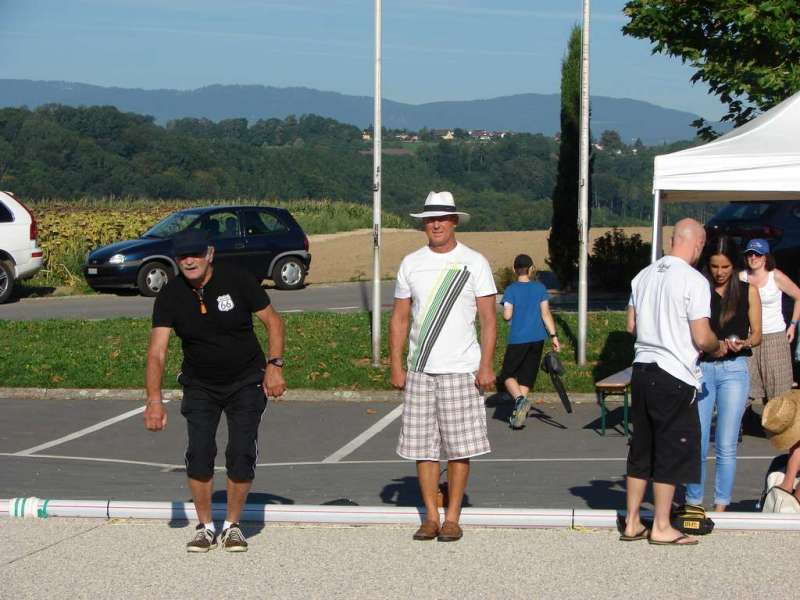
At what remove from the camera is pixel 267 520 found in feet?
24.0

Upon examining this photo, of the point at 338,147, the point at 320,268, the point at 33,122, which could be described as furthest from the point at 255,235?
the point at 338,147

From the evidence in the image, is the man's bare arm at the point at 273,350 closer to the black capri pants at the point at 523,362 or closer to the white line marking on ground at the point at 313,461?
the white line marking on ground at the point at 313,461

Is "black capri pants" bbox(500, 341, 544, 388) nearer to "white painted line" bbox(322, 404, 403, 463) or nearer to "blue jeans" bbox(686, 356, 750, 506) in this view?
"white painted line" bbox(322, 404, 403, 463)

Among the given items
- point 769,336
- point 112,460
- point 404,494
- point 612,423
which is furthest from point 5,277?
point 769,336

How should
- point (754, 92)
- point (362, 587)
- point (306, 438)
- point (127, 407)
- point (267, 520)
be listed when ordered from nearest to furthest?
point (362, 587)
point (267, 520)
point (306, 438)
point (127, 407)
point (754, 92)

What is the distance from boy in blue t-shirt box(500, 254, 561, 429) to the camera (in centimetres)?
1261

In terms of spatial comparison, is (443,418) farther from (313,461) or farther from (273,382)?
(313,461)

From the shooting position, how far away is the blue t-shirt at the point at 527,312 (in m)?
12.6

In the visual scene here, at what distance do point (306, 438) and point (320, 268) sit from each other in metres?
18.8

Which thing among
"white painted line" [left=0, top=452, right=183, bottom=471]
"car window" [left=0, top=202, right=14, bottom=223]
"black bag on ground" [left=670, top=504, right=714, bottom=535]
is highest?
"car window" [left=0, top=202, right=14, bottom=223]

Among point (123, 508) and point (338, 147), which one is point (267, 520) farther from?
point (338, 147)

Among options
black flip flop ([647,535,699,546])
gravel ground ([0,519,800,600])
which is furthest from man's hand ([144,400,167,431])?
black flip flop ([647,535,699,546])

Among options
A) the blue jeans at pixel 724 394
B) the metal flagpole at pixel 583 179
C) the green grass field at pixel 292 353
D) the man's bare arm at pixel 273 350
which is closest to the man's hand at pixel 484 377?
the man's bare arm at pixel 273 350

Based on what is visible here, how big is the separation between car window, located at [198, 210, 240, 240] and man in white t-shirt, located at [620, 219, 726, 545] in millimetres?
18464
